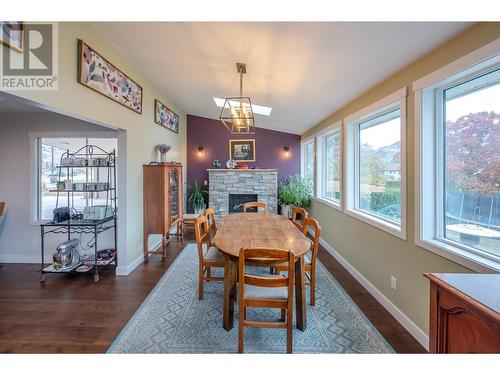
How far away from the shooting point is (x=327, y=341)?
6.14 feet

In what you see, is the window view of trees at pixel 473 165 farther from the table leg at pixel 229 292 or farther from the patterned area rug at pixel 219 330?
the table leg at pixel 229 292

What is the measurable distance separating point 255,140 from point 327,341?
16.9 ft

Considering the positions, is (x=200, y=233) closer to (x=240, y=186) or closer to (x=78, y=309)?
(x=78, y=309)

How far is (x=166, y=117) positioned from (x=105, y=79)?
2029 mm

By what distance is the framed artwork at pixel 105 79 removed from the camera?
7.55ft

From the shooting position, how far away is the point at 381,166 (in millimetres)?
2869

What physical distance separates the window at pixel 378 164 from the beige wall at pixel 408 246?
0.30 ft

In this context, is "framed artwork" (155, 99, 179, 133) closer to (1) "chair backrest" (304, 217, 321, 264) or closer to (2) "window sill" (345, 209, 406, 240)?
(1) "chair backrest" (304, 217, 321, 264)

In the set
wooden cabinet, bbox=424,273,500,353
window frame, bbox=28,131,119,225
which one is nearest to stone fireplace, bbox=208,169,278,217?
window frame, bbox=28,131,119,225

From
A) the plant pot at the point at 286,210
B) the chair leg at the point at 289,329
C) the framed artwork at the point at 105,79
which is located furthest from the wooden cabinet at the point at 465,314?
the plant pot at the point at 286,210

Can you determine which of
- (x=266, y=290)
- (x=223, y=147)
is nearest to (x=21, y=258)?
(x=266, y=290)

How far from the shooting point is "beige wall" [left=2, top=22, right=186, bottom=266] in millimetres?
2076

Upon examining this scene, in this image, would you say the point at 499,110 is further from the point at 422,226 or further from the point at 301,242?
the point at 301,242
